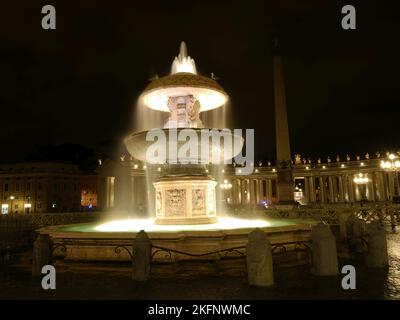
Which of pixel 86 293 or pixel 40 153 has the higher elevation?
pixel 40 153

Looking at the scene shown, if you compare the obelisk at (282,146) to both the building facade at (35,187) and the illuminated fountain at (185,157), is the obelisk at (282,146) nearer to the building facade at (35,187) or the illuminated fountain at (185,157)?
the illuminated fountain at (185,157)

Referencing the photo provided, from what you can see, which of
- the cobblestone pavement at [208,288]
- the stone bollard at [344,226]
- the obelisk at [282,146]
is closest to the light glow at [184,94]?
→ the stone bollard at [344,226]

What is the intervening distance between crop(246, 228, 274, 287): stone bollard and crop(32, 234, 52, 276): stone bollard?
6885 millimetres

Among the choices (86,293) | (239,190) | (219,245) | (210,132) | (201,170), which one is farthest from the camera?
(239,190)

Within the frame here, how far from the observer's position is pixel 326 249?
36.7ft

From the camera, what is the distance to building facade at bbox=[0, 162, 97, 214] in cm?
10375

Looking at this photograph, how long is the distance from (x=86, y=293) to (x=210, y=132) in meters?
8.57

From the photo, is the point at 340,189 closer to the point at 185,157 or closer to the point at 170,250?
the point at 185,157

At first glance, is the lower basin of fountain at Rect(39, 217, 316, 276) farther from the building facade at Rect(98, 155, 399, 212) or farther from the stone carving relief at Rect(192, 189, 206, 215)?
the building facade at Rect(98, 155, 399, 212)

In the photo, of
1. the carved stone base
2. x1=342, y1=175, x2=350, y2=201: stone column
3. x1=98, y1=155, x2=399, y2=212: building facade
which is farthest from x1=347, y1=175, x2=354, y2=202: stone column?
the carved stone base
